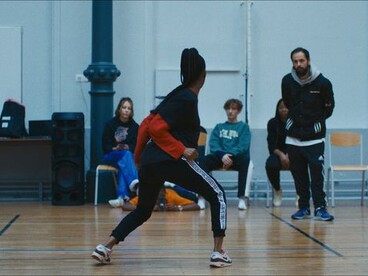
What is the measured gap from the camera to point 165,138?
5359mm

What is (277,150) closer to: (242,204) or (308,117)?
(242,204)

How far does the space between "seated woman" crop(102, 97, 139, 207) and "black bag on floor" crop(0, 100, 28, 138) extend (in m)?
1.00

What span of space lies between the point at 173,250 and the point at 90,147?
4.31 m

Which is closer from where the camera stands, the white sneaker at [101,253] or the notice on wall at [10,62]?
the white sneaker at [101,253]

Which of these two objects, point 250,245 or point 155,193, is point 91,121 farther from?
point 155,193

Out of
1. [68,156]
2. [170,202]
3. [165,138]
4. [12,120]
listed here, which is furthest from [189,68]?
[12,120]

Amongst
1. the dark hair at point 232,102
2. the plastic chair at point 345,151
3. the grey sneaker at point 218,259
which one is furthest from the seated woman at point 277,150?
the grey sneaker at point 218,259

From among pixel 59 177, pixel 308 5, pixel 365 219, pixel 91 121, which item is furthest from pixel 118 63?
pixel 365 219

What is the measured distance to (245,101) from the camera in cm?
1073

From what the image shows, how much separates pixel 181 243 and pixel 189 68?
1.78 metres

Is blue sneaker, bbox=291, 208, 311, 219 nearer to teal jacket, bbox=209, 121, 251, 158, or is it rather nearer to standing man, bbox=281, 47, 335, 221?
standing man, bbox=281, 47, 335, 221

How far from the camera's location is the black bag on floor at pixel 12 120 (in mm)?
9898

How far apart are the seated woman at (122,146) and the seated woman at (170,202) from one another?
9.6 inches

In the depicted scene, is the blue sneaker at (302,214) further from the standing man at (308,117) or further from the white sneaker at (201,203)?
the white sneaker at (201,203)
